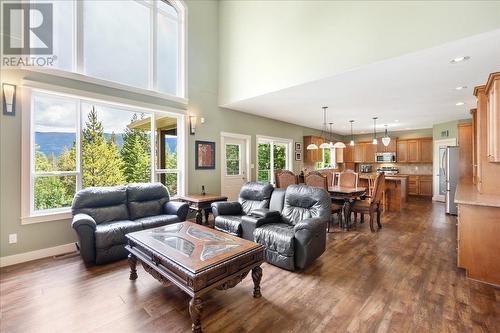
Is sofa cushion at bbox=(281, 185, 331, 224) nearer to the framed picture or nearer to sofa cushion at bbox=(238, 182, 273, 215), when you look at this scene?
sofa cushion at bbox=(238, 182, 273, 215)

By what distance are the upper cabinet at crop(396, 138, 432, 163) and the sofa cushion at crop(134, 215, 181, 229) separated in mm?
9381

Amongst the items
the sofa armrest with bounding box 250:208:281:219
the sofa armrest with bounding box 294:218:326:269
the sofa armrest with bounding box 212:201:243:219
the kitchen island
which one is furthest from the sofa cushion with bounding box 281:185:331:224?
the kitchen island

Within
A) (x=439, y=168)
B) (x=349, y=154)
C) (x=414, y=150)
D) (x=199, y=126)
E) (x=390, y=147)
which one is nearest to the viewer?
(x=199, y=126)

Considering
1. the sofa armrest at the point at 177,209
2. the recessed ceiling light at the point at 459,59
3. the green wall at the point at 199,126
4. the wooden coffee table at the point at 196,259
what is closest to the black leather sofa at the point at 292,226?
the sofa armrest at the point at 177,209

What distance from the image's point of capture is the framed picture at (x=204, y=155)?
5258mm

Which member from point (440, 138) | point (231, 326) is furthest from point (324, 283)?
point (440, 138)

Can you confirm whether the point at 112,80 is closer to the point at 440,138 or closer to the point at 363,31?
the point at 363,31

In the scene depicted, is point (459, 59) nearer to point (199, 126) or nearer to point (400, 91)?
point (400, 91)

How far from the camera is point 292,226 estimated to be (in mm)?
3301

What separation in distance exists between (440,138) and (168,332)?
9503 millimetres

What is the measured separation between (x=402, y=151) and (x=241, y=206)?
8.38 meters

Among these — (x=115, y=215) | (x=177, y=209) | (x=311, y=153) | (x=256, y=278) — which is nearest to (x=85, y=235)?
(x=115, y=215)

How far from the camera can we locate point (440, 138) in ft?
25.1

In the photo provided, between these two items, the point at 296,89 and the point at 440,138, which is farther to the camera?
the point at 440,138
